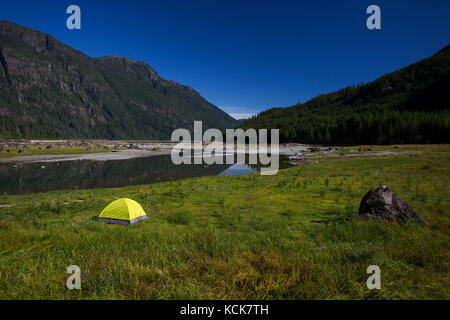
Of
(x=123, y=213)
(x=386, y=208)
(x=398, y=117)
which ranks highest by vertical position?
(x=398, y=117)

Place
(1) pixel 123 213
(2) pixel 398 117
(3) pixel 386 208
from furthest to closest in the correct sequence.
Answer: (2) pixel 398 117
(1) pixel 123 213
(3) pixel 386 208

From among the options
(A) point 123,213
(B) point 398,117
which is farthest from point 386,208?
(B) point 398,117

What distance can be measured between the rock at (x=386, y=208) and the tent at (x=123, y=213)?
9.77m

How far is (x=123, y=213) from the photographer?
10.4m

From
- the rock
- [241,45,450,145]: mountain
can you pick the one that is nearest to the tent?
the rock

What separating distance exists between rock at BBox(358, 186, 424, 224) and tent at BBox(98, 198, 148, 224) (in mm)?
9767

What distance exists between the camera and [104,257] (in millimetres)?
3611

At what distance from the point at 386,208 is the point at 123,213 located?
11.1m

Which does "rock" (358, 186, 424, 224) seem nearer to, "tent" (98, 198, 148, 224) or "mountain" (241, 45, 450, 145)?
"tent" (98, 198, 148, 224)

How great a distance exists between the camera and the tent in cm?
1016

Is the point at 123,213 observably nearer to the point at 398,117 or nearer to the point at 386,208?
the point at 386,208
